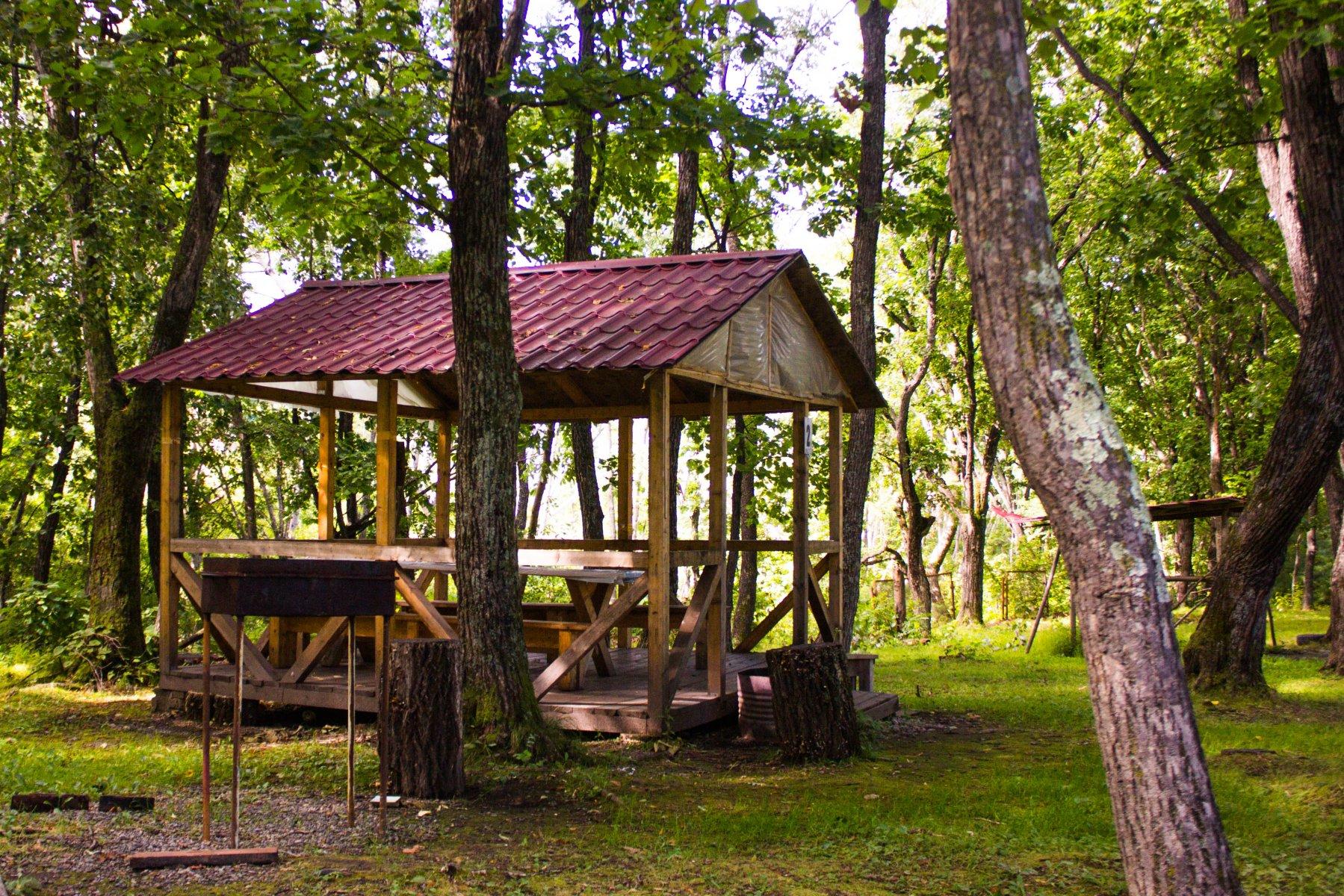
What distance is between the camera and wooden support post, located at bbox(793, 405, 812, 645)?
10.3 m

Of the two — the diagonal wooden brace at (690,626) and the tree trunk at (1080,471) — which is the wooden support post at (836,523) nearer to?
the diagonal wooden brace at (690,626)

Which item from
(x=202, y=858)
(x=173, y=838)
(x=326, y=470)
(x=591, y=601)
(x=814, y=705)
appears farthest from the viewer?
(x=326, y=470)

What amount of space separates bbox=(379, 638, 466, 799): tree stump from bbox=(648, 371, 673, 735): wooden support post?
2.16 metres

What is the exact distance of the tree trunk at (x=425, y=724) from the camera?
6625mm

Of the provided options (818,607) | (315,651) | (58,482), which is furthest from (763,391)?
(58,482)

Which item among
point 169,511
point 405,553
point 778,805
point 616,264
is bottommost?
point 778,805

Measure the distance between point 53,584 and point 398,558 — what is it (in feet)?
19.4

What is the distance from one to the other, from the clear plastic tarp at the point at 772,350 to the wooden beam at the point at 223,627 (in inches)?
189

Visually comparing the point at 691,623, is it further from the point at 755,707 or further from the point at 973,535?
the point at 973,535

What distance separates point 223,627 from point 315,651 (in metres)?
1.26

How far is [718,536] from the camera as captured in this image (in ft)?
30.7

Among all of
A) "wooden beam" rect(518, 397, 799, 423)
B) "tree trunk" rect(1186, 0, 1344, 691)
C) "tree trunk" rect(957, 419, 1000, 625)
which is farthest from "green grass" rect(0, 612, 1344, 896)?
"tree trunk" rect(957, 419, 1000, 625)

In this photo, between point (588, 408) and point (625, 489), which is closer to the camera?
point (588, 408)

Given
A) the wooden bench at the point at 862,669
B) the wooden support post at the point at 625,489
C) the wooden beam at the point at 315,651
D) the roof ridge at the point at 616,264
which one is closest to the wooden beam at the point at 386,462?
the wooden beam at the point at 315,651
